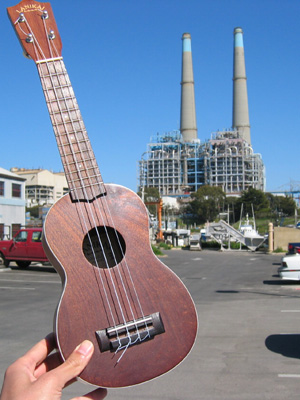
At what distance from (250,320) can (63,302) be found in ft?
27.0

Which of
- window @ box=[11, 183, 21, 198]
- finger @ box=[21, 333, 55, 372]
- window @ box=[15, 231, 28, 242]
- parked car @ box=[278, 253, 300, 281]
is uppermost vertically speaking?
window @ box=[11, 183, 21, 198]

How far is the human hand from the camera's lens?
1.73 m

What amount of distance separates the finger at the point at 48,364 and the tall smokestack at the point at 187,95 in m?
133

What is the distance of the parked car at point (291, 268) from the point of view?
623 inches

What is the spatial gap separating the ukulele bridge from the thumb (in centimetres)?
9

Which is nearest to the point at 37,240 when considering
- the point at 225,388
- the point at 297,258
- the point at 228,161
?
the point at 297,258

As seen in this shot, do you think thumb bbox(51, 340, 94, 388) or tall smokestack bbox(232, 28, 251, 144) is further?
tall smokestack bbox(232, 28, 251, 144)

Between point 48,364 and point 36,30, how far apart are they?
5.66ft

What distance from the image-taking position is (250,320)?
31.7 feet

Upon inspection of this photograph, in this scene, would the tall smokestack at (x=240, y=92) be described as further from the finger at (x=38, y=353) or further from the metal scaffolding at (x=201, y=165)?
the finger at (x=38, y=353)

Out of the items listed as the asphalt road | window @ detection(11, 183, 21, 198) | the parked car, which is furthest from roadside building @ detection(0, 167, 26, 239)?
the parked car

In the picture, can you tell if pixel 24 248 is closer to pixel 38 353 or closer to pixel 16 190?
pixel 16 190

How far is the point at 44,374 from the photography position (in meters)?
1.78

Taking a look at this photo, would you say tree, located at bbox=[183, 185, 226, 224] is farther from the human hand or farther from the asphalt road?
the human hand
